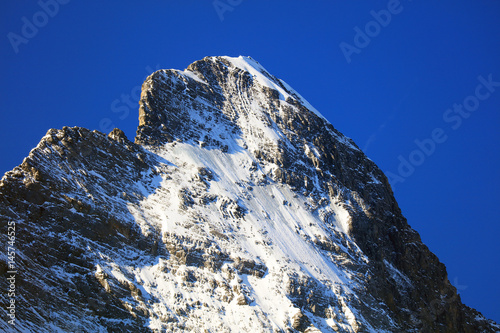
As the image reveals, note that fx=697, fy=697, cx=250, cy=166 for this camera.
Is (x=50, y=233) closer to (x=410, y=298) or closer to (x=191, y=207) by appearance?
(x=191, y=207)

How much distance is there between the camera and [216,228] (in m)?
116

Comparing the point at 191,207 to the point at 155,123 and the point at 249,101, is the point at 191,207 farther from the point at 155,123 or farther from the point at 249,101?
the point at 249,101

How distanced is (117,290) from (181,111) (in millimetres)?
48824

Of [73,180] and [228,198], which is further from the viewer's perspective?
[228,198]

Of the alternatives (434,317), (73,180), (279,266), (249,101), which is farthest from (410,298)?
(73,180)

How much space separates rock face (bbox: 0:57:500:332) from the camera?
97688mm

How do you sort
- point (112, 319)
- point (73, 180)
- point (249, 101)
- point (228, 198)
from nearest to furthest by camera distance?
point (112, 319)
point (73, 180)
point (228, 198)
point (249, 101)

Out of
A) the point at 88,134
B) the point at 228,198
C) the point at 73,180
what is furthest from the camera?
the point at 228,198

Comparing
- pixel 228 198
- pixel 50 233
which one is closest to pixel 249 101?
pixel 228 198

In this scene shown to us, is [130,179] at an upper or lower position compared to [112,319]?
upper

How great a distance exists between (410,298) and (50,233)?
227 feet

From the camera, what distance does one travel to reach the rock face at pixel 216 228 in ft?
320

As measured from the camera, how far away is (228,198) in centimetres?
12431

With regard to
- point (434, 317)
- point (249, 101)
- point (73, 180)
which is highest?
point (249, 101)
